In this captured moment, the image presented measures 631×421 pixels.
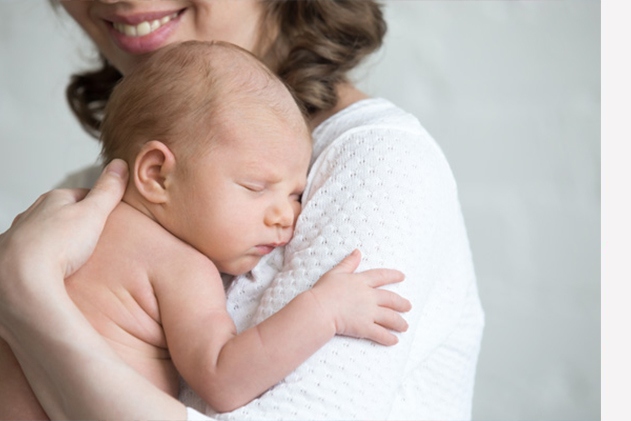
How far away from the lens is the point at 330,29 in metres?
1.37

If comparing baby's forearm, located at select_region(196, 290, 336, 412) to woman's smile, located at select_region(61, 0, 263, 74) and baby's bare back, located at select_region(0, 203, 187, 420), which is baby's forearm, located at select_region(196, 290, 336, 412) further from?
woman's smile, located at select_region(61, 0, 263, 74)

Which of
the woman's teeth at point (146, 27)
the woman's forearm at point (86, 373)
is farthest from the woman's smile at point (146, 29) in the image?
the woman's forearm at point (86, 373)

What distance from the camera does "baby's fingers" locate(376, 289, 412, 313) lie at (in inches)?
34.1

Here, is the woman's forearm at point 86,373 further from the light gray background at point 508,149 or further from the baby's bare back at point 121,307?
the light gray background at point 508,149

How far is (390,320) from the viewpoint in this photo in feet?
2.83

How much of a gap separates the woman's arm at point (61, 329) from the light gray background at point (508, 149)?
3.15 feet

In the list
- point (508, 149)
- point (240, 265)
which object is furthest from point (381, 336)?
point (508, 149)

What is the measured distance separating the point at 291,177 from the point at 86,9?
2.22 ft

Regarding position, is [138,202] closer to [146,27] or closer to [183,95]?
[183,95]

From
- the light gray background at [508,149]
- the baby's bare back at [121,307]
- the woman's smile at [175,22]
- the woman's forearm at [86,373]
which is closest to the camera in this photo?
the woman's forearm at [86,373]

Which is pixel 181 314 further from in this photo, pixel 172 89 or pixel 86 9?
pixel 86 9

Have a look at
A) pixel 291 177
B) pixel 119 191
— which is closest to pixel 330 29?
pixel 291 177

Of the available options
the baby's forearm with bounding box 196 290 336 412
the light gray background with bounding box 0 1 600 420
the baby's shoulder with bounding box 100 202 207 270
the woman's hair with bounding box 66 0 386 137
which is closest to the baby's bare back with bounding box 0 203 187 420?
the baby's shoulder with bounding box 100 202 207 270

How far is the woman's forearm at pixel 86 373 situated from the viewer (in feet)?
2.61
